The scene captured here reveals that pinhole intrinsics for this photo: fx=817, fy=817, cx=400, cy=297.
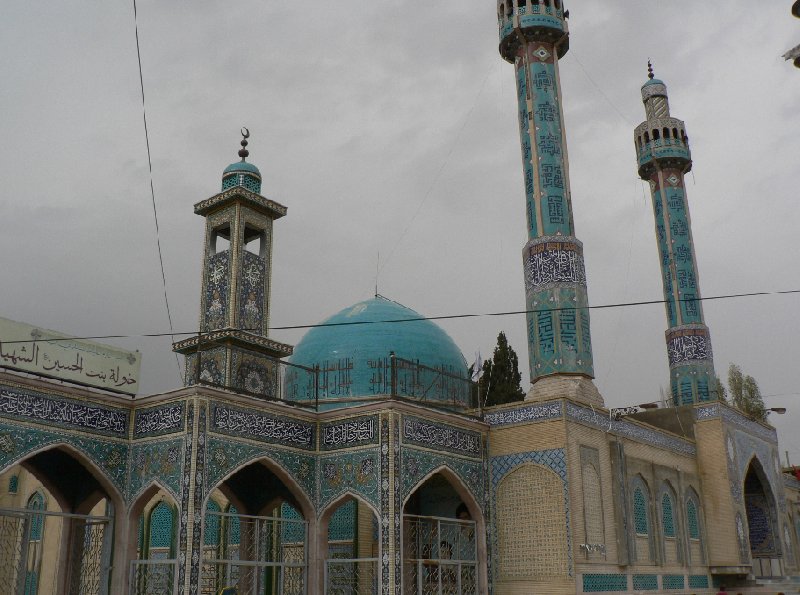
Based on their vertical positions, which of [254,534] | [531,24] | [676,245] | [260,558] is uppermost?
[531,24]

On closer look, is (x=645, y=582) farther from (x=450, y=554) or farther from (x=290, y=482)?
(x=290, y=482)

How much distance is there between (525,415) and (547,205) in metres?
4.48

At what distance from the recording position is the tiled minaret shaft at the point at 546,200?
1568cm

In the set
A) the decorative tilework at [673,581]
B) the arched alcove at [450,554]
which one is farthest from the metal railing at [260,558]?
the decorative tilework at [673,581]

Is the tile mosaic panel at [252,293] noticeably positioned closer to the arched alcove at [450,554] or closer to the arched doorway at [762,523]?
the arched alcove at [450,554]

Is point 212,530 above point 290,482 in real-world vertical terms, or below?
below

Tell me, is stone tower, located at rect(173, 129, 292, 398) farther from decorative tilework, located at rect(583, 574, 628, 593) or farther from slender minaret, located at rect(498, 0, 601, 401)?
decorative tilework, located at rect(583, 574, 628, 593)

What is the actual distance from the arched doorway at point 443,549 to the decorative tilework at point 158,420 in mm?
3811

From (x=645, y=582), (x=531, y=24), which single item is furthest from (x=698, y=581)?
(x=531, y=24)

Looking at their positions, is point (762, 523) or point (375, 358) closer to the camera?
point (375, 358)

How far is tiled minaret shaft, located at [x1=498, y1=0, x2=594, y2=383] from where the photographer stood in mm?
15680

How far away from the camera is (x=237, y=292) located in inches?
590

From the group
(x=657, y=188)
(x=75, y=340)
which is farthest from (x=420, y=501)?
(x=657, y=188)

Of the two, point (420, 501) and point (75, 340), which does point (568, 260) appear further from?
point (75, 340)
